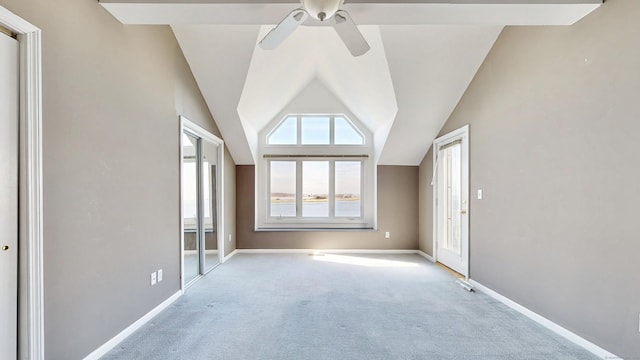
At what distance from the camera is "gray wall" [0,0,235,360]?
1714mm

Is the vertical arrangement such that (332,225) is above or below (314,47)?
below

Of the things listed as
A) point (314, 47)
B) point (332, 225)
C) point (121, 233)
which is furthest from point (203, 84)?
point (332, 225)

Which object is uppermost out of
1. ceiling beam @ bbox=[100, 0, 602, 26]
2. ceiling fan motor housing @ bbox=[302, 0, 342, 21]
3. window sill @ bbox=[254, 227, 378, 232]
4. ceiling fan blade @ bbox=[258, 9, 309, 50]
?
ceiling beam @ bbox=[100, 0, 602, 26]

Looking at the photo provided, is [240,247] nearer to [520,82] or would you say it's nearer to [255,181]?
[255,181]

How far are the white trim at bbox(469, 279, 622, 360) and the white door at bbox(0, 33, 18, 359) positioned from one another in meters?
3.63

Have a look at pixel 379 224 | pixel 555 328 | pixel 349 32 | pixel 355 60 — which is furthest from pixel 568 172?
pixel 379 224

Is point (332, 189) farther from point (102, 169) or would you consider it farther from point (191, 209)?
point (102, 169)

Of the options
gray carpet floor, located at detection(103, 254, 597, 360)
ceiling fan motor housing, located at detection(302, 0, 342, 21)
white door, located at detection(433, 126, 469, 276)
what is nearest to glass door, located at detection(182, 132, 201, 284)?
gray carpet floor, located at detection(103, 254, 597, 360)

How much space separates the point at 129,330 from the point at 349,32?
284 centimetres

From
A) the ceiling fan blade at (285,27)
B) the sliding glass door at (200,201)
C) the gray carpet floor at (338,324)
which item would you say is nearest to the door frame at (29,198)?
the gray carpet floor at (338,324)

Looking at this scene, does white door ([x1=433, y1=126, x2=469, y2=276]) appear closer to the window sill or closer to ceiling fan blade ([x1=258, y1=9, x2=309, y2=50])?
the window sill

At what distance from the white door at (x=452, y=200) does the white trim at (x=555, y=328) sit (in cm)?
67

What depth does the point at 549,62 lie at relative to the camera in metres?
2.50

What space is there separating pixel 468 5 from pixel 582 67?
40.0 inches
